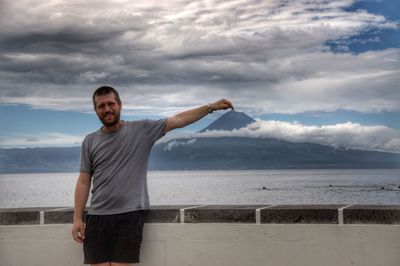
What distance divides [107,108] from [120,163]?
30cm

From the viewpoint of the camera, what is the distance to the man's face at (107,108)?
11.6 ft

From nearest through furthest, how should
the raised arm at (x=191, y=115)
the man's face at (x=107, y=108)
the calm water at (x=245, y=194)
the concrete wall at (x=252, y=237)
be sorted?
the man's face at (x=107, y=108), the raised arm at (x=191, y=115), the concrete wall at (x=252, y=237), the calm water at (x=245, y=194)

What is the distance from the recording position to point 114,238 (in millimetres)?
3648

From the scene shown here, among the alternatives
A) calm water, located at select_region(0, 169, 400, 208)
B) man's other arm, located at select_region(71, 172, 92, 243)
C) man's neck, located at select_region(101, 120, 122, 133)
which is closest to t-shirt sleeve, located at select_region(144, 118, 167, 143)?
man's neck, located at select_region(101, 120, 122, 133)

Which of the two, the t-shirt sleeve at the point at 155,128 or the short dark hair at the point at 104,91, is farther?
the t-shirt sleeve at the point at 155,128

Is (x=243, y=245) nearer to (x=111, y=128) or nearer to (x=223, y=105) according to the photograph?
(x=223, y=105)

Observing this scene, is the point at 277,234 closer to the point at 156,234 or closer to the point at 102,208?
the point at 156,234

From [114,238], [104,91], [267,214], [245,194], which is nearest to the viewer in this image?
[104,91]

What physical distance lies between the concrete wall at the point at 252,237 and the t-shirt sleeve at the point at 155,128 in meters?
0.63

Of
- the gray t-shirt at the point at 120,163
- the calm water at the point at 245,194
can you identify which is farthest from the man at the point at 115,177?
the calm water at the point at 245,194

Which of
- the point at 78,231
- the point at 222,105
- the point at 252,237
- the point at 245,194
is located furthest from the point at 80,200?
the point at 245,194

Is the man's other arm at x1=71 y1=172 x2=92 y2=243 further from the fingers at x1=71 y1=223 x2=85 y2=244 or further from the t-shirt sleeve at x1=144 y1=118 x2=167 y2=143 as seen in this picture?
the t-shirt sleeve at x1=144 y1=118 x2=167 y2=143

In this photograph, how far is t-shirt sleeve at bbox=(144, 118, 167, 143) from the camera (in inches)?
144

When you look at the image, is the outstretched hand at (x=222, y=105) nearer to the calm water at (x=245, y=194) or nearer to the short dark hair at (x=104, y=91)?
the short dark hair at (x=104, y=91)
